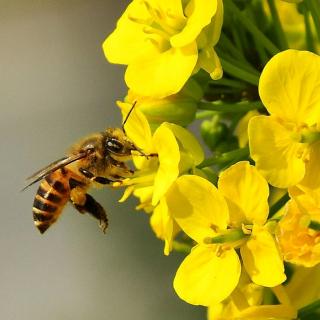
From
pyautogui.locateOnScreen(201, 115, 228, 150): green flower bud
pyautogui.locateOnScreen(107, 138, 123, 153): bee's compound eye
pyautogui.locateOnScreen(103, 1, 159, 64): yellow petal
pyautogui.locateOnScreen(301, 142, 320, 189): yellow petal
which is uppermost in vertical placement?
pyautogui.locateOnScreen(103, 1, 159, 64): yellow petal

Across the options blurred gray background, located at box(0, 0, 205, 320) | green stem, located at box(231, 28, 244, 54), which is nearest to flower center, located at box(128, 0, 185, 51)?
green stem, located at box(231, 28, 244, 54)

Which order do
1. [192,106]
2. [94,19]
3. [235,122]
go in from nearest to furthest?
[192,106] → [235,122] → [94,19]

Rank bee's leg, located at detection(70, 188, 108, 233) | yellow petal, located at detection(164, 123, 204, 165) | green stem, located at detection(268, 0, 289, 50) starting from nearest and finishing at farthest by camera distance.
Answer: yellow petal, located at detection(164, 123, 204, 165) < green stem, located at detection(268, 0, 289, 50) < bee's leg, located at detection(70, 188, 108, 233)

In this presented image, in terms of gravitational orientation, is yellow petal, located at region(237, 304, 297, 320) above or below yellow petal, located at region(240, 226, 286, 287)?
below

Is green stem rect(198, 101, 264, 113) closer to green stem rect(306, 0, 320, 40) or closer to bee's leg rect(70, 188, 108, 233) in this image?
green stem rect(306, 0, 320, 40)

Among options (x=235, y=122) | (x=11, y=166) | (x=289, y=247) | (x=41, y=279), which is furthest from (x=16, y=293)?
(x=289, y=247)

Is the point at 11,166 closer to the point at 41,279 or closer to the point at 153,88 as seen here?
the point at 41,279

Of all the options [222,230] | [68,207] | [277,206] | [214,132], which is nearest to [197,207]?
[222,230]
